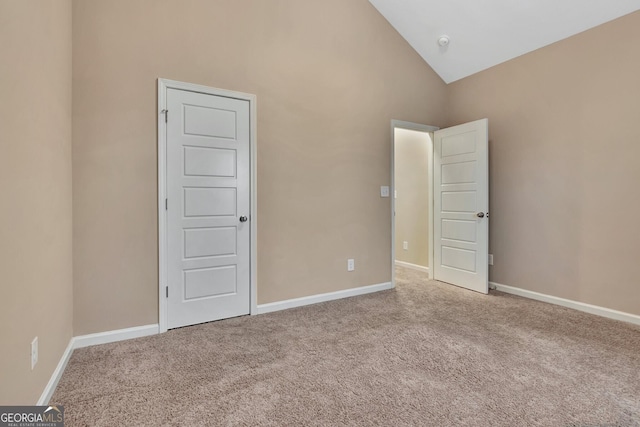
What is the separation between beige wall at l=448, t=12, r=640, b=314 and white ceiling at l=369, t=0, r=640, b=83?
12 cm

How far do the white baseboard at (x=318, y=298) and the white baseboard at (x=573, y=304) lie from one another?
4.52 feet

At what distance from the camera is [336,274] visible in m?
3.67

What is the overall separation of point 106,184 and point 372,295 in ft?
9.27

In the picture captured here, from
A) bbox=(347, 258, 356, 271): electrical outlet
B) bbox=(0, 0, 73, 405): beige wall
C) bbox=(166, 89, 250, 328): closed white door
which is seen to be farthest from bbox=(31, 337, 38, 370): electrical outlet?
bbox=(347, 258, 356, 271): electrical outlet

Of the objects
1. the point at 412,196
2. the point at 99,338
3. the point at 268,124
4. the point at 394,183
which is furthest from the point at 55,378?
the point at 412,196

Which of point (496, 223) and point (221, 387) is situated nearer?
point (221, 387)

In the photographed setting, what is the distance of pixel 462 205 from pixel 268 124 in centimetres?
253

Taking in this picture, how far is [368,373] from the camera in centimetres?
206

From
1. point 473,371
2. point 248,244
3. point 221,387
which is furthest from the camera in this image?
point 248,244

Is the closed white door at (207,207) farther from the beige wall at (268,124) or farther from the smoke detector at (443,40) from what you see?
the smoke detector at (443,40)

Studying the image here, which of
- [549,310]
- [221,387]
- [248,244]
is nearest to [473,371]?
[221,387]

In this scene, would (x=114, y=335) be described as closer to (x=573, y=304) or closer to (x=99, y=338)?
(x=99, y=338)

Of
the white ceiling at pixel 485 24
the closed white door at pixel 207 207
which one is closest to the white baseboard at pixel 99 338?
the closed white door at pixel 207 207

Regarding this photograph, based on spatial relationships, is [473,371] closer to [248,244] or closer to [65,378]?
[248,244]
